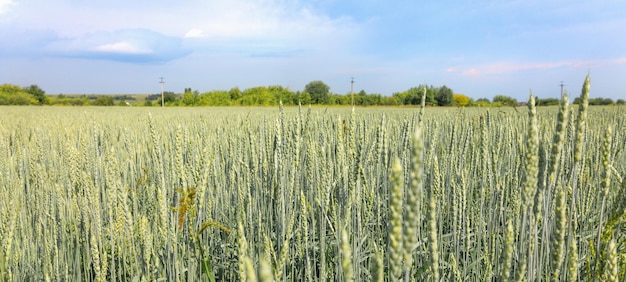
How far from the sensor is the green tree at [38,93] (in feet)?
119

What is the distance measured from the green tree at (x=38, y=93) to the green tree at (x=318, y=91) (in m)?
23.5

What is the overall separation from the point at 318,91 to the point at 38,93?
25655mm

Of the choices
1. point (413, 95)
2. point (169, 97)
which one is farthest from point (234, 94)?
point (413, 95)

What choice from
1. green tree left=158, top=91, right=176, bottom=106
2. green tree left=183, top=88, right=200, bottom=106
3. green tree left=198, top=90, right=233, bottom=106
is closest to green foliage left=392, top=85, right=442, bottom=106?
green tree left=198, top=90, right=233, bottom=106

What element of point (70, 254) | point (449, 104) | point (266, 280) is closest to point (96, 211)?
point (70, 254)

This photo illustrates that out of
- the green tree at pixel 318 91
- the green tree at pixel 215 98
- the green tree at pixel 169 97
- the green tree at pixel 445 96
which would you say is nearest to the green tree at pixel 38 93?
the green tree at pixel 169 97

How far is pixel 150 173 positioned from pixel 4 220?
1593mm

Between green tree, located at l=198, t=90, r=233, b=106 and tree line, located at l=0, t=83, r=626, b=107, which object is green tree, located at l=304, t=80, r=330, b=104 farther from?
green tree, located at l=198, t=90, r=233, b=106

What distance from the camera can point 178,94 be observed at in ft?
145

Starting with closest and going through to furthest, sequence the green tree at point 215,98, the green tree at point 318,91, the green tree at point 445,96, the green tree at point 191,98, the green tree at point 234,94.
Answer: the green tree at point 445,96 < the green tree at point 318,91 < the green tree at point 215,98 < the green tree at point 191,98 < the green tree at point 234,94

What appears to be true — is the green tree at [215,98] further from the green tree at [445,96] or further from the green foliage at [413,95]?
the green tree at [445,96]

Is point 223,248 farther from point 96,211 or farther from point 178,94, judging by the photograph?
point 178,94

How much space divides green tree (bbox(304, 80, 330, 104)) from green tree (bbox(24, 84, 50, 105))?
23459 millimetres

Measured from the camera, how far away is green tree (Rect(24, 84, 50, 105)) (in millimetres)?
36312
